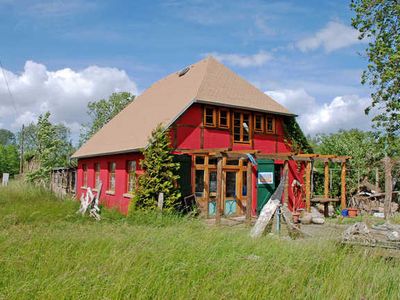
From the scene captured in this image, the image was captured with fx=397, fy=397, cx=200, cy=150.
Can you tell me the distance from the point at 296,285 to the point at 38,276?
3050mm

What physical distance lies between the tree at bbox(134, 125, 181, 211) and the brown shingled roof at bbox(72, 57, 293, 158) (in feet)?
2.59

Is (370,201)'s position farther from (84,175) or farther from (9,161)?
(9,161)

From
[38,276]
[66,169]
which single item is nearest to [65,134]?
[66,169]

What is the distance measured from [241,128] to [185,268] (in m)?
11.5

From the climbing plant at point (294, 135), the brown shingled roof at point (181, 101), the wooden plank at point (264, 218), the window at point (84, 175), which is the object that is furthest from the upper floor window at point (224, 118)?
the window at point (84, 175)

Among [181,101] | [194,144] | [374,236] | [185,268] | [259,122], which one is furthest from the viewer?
[259,122]

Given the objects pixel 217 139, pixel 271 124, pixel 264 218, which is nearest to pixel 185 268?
pixel 264 218

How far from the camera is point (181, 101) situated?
1534 cm

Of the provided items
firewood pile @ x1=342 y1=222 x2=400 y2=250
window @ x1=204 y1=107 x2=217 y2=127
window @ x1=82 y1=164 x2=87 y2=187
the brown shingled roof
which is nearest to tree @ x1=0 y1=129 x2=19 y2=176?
window @ x1=82 y1=164 x2=87 y2=187

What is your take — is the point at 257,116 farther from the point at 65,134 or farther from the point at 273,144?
the point at 65,134

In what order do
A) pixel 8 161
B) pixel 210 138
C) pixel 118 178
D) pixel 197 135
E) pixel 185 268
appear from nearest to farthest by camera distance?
pixel 185 268
pixel 197 135
pixel 210 138
pixel 118 178
pixel 8 161

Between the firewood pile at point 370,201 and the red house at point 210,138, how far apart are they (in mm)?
2801

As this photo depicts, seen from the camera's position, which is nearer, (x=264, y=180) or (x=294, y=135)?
(x=264, y=180)

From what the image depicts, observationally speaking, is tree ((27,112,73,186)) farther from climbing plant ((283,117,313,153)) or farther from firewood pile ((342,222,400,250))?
firewood pile ((342,222,400,250))
